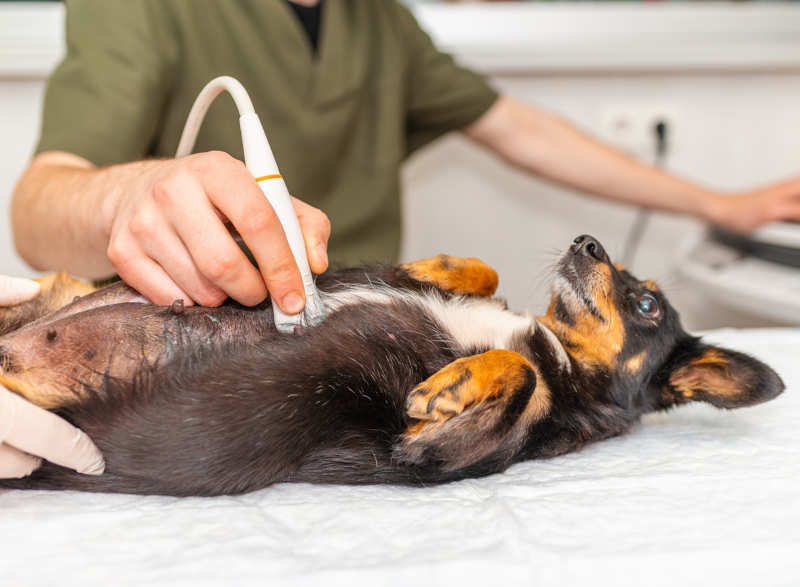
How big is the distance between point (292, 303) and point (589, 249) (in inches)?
20.3

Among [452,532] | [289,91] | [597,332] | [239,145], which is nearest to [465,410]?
[452,532]

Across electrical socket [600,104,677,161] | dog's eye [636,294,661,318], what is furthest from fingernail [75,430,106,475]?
electrical socket [600,104,677,161]

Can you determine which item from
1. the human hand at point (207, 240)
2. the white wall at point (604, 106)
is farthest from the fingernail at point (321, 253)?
the white wall at point (604, 106)

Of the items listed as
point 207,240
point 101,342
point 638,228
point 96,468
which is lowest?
point 638,228

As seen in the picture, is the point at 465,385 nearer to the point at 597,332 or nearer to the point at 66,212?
the point at 597,332

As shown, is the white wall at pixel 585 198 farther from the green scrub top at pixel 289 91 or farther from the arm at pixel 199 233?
the arm at pixel 199 233

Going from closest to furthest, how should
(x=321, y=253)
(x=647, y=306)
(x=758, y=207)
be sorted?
1. (x=321, y=253)
2. (x=647, y=306)
3. (x=758, y=207)

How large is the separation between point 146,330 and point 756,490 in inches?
26.0

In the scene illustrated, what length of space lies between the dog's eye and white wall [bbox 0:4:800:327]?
3.21 feet

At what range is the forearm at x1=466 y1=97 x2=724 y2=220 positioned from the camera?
178cm

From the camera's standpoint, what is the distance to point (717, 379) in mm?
910

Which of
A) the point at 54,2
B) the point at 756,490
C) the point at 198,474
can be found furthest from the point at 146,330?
the point at 54,2

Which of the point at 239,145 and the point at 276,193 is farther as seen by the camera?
the point at 239,145

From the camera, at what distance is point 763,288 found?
1.53m
